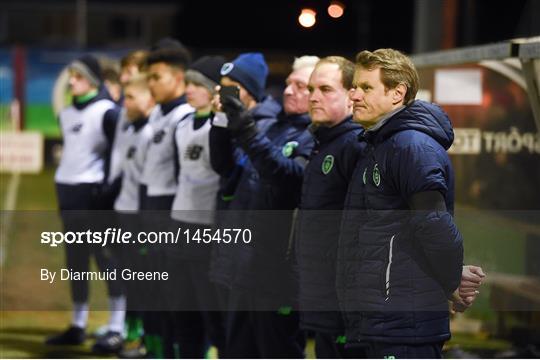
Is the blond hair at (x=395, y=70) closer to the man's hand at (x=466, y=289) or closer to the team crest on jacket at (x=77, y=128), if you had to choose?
the man's hand at (x=466, y=289)

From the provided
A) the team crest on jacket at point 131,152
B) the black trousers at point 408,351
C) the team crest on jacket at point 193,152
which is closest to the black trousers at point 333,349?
the black trousers at point 408,351

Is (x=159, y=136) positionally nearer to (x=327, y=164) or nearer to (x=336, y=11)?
(x=336, y=11)

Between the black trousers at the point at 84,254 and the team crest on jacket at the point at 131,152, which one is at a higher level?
the team crest on jacket at the point at 131,152

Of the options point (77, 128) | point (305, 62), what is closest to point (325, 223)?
point (305, 62)

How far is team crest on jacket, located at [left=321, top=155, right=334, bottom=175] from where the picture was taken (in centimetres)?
531

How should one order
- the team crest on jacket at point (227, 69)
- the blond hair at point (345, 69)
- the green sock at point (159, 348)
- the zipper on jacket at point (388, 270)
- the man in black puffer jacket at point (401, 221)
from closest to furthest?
1. the man in black puffer jacket at point (401, 221)
2. the zipper on jacket at point (388, 270)
3. the blond hair at point (345, 69)
4. the team crest on jacket at point (227, 69)
5. the green sock at point (159, 348)

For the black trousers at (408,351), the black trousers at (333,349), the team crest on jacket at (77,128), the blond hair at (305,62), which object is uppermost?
the blond hair at (305,62)

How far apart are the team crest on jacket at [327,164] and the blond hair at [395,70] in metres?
0.65

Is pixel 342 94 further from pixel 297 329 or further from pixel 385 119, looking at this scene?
pixel 297 329

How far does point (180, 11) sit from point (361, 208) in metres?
44.8

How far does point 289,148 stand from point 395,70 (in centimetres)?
139

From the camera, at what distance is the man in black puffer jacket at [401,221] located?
4.53m

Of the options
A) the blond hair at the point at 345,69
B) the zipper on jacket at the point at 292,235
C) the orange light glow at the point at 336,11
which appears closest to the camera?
the blond hair at the point at 345,69

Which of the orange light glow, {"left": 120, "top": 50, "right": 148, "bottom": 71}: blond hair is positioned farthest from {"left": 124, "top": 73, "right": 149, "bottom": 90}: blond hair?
the orange light glow
